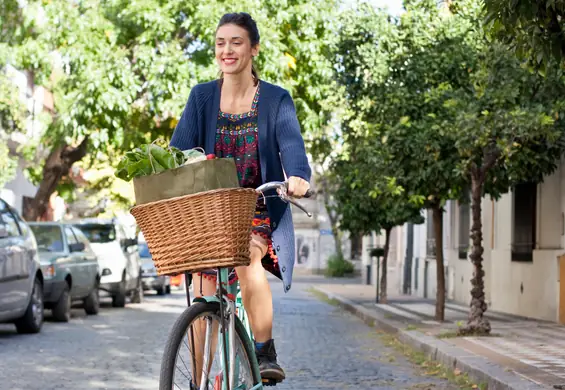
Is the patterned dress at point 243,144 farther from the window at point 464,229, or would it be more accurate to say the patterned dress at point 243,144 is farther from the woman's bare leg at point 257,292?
the window at point 464,229

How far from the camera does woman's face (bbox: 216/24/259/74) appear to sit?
17.7ft

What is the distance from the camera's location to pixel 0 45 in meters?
23.9

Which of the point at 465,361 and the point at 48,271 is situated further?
the point at 48,271

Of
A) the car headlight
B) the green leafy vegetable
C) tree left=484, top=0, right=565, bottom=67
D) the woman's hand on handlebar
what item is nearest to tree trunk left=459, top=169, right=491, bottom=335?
the car headlight

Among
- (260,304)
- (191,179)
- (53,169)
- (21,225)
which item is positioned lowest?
(260,304)

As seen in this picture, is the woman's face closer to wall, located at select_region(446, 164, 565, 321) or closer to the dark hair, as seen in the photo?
the dark hair

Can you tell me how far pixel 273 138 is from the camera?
17.7ft

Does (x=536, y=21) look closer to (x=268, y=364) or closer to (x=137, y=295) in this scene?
(x=268, y=364)

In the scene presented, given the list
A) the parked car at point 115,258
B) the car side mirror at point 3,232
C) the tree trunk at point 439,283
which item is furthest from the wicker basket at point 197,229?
the parked car at point 115,258

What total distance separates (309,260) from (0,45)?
54291 millimetres

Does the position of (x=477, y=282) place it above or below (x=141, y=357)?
above

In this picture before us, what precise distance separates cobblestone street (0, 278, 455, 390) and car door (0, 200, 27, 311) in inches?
18.8

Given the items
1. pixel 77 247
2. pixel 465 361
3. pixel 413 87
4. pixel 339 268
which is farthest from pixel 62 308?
pixel 339 268

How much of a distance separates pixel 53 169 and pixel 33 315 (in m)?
12.0
